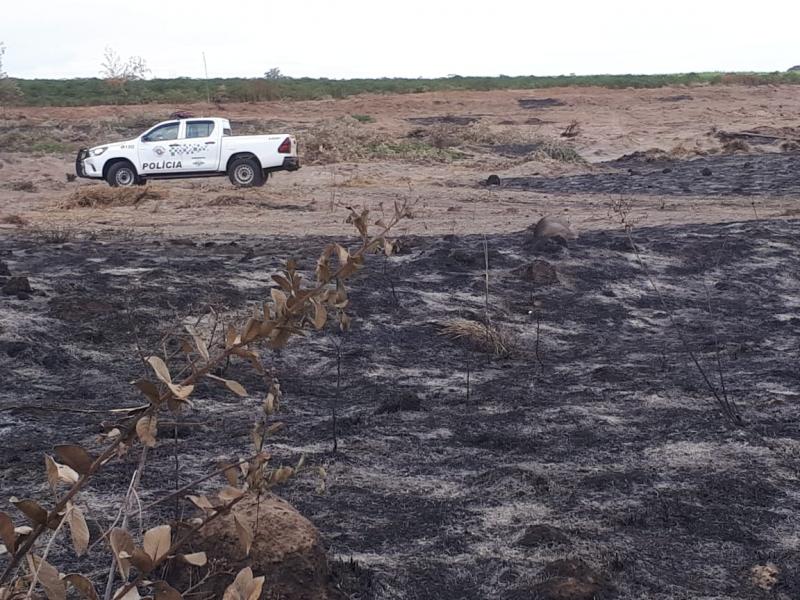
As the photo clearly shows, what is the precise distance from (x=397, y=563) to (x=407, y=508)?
0.55 metres

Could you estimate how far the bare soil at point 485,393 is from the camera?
12.8 feet

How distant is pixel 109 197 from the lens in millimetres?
16719

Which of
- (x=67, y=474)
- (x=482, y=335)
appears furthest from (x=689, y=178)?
(x=67, y=474)

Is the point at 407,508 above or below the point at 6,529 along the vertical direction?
below

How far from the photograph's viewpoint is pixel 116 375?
638 cm

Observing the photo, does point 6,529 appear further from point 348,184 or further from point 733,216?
point 348,184

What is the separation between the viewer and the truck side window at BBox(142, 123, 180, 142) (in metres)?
18.7

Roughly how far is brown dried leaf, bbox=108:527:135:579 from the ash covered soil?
1.02 ft

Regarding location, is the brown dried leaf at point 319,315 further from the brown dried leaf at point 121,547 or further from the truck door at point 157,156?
the truck door at point 157,156

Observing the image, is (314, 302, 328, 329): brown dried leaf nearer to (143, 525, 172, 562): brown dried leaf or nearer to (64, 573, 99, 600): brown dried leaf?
(143, 525, 172, 562): brown dried leaf

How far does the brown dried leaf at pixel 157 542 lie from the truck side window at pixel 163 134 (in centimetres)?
1749

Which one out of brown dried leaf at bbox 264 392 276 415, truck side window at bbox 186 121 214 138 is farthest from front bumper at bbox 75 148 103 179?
brown dried leaf at bbox 264 392 276 415

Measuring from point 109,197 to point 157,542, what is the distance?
15.6 m

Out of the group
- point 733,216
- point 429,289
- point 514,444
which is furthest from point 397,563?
point 733,216
